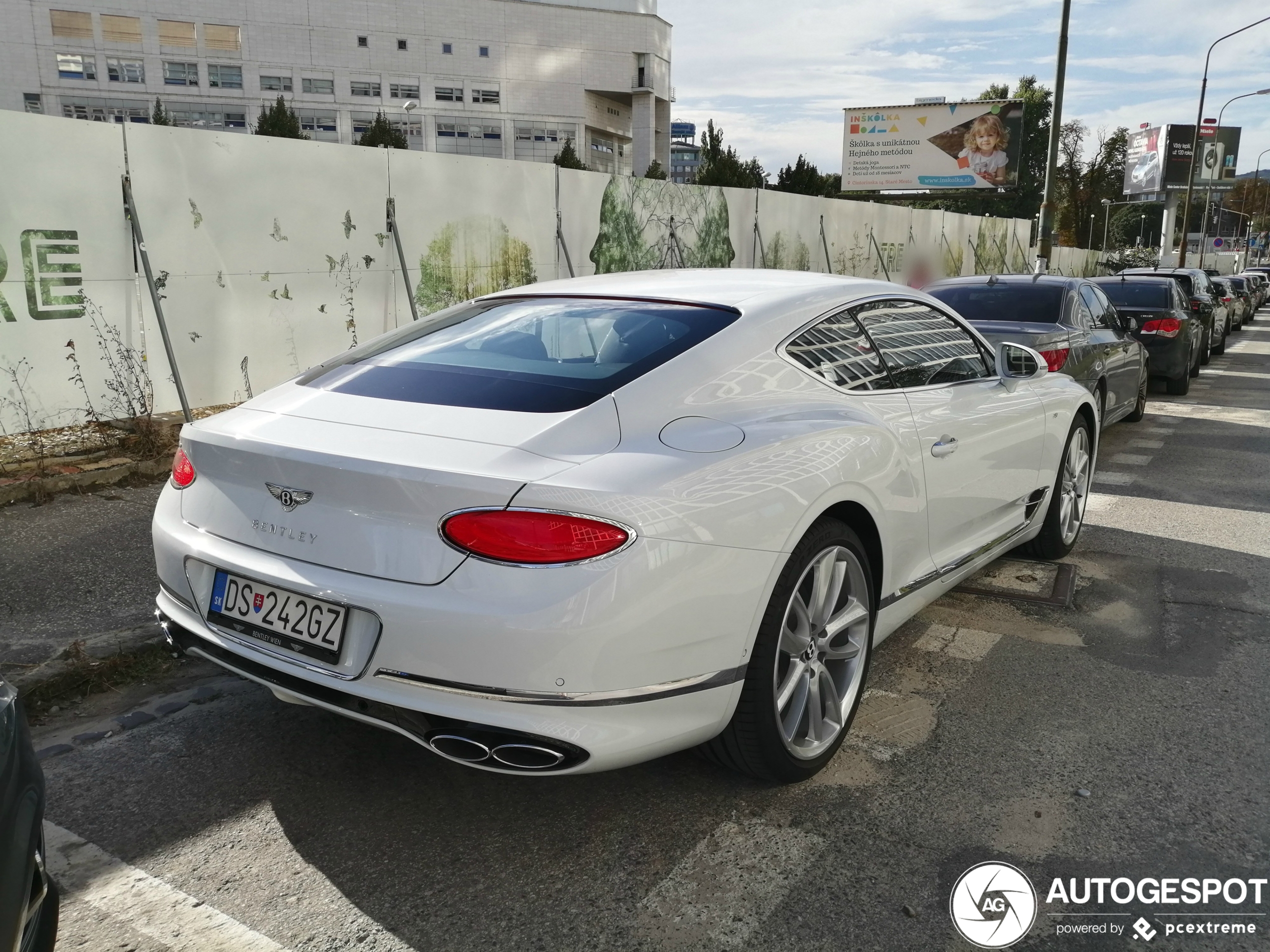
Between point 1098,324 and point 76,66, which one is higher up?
point 76,66

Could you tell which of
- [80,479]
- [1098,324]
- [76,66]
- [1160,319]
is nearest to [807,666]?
[80,479]

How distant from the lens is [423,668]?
2447 mm

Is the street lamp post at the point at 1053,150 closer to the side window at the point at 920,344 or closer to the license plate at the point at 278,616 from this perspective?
the side window at the point at 920,344

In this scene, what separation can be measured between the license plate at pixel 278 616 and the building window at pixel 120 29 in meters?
84.3

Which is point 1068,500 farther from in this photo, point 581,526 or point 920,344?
point 581,526

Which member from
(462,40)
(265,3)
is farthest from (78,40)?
(462,40)

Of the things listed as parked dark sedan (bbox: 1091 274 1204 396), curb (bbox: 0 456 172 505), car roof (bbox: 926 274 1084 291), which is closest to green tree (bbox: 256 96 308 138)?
parked dark sedan (bbox: 1091 274 1204 396)

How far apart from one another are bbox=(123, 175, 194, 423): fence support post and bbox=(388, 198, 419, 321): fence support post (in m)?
2.51

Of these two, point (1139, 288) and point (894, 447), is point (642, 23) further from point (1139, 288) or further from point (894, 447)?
point (894, 447)

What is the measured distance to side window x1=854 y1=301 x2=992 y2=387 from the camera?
3.79 meters

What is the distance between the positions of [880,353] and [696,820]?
5.80ft

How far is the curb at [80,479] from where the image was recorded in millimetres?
5852

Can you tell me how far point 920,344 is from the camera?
13.3ft

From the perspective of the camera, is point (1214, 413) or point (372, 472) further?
point (1214, 413)
